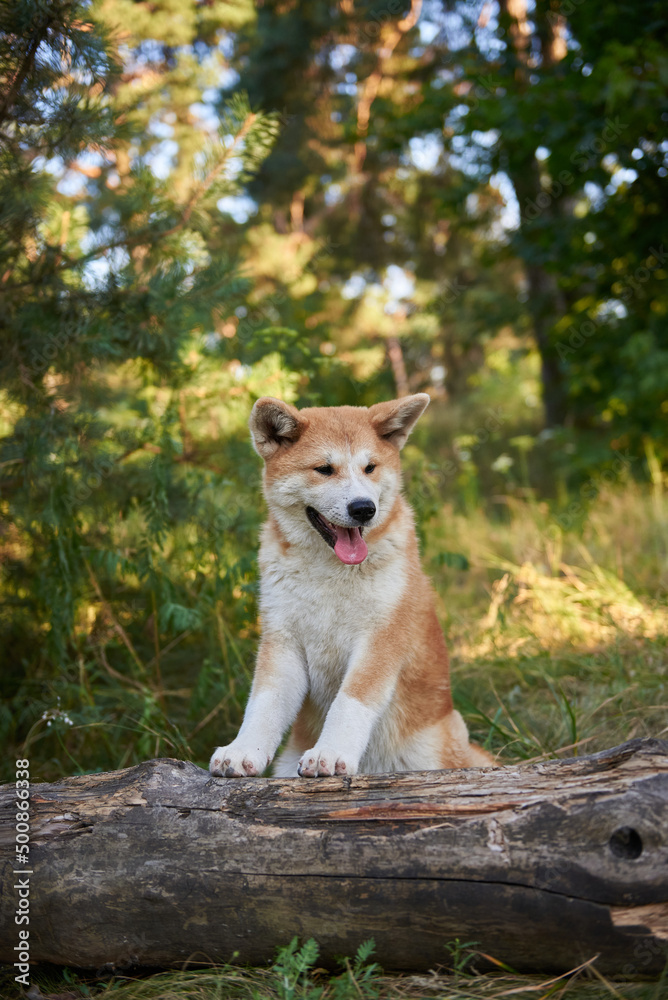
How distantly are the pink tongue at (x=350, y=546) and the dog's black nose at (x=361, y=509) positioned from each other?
0.13 metres

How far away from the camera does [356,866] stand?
6.80 ft

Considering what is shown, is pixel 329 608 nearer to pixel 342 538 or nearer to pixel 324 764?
pixel 342 538

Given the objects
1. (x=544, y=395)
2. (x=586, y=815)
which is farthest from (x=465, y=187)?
(x=586, y=815)

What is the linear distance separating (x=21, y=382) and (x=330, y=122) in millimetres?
14634

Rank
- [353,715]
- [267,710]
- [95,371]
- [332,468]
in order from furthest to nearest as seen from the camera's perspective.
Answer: [95,371] < [332,468] < [267,710] < [353,715]

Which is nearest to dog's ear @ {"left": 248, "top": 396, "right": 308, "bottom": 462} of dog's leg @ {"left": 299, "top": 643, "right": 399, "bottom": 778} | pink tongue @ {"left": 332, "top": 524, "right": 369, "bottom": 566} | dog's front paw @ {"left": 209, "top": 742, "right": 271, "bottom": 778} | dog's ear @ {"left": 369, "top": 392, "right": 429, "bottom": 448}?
dog's ear @ {"left": 369, "top": 392, "right": 429, "bottom": 448}

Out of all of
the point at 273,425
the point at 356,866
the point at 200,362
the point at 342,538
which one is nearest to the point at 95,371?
the point at 200,362

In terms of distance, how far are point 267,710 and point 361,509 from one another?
2.96 feet

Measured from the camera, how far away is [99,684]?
192 inches

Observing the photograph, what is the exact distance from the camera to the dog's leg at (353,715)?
8.29 feet

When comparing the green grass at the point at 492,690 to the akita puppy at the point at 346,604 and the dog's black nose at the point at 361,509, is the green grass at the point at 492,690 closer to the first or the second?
the akita puppy at the point at 346,604

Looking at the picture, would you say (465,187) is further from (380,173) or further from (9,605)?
(380,173)

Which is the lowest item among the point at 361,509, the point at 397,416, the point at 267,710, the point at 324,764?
the point at 324,764

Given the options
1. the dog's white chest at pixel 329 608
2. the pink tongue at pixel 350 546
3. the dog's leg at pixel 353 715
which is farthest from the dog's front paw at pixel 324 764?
the pink tongue at pixel 350 546
